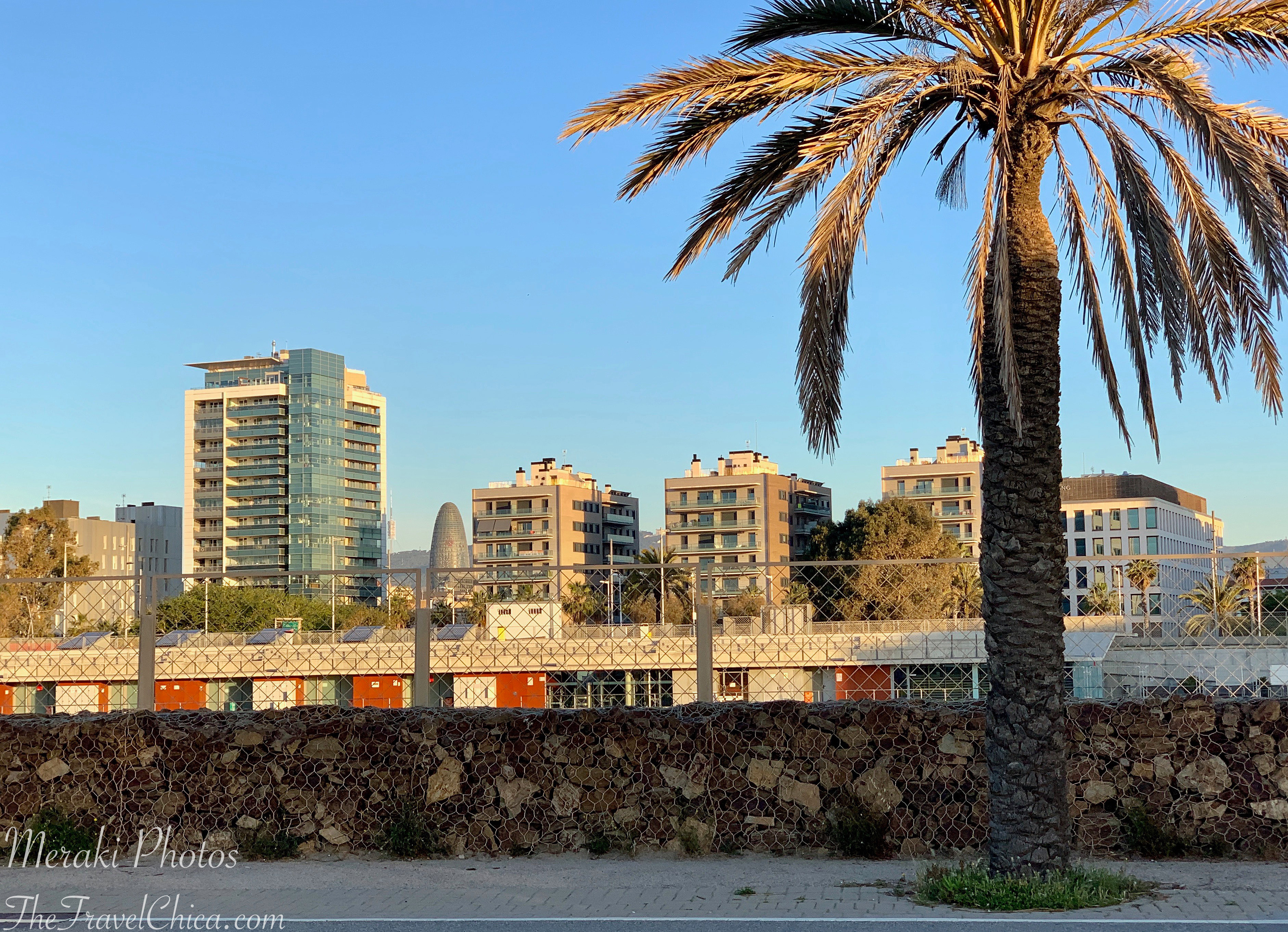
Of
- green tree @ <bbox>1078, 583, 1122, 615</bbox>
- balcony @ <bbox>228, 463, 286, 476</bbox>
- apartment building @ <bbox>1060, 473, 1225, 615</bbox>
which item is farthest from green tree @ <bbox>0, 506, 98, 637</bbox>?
apartment building @ <bbox>1060, 473, 1225, 615</bbox>

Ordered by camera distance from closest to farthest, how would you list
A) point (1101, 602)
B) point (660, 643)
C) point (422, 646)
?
point (660, 643)
point (422, 646)
point (1101, 602)

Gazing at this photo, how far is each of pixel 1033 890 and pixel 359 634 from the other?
6.57 metres

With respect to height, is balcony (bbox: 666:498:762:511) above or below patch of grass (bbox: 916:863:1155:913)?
above

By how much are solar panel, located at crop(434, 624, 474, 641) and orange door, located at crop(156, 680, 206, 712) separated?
2.33m

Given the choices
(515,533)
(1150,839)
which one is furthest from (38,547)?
(515,533)

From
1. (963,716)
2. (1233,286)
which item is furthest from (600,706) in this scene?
(1233,286)

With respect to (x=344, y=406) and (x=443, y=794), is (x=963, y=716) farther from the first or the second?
(x=344, y=406)

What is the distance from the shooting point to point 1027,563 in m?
8.12

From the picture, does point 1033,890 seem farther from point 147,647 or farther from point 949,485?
point 949,485

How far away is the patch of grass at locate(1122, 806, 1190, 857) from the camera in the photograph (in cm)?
921

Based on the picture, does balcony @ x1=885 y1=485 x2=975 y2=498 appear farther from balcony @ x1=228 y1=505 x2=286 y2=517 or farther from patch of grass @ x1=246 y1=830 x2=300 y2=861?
patch of grass @ x1=246 y1=830 x2=300 y2=861

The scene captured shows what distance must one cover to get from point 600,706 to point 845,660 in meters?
1.93

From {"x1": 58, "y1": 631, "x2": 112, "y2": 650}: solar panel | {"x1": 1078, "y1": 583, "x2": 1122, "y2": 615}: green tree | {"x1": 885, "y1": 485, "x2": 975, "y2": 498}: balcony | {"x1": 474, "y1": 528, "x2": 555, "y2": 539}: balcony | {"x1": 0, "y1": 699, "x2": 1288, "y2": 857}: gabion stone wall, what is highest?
→ {"x1": 885, "y1": 485, "x2": 975, "y2": 498}: balcony

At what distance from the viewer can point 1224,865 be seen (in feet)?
29.3
